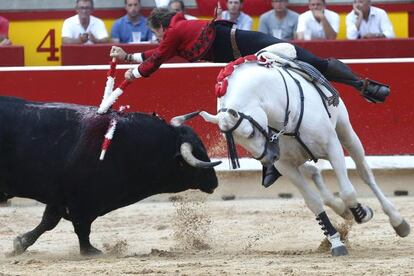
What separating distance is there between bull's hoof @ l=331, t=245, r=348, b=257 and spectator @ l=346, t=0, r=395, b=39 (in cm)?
459

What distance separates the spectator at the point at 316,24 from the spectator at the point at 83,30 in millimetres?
1911

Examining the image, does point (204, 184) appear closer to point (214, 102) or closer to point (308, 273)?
point (308, 273)

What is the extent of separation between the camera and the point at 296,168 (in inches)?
329

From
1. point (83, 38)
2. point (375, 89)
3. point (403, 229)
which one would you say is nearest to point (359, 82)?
point (375, 89)

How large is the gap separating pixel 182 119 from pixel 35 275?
136 centimetres

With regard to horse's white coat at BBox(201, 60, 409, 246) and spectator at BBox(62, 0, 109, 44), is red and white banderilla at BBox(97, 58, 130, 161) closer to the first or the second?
horse's white coat at BBox(201, 60, 409, 246)

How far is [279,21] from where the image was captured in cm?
1223

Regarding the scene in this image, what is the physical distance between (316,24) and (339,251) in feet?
15.2

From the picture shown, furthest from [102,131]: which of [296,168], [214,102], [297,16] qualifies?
[297,16]

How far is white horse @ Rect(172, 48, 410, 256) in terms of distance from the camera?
7594 millimetres

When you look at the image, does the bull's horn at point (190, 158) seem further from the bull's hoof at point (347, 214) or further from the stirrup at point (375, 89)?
the stirrup at point (375, 89)

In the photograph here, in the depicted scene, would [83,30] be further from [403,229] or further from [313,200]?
[403,229]

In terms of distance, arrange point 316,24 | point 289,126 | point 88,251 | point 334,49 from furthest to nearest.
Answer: point 316,24 → point 334,49 → point 88,251 → point 289,126

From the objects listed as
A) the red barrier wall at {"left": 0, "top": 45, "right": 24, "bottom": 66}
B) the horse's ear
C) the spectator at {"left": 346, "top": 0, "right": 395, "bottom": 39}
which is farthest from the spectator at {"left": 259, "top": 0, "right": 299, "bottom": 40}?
the horse's ear
